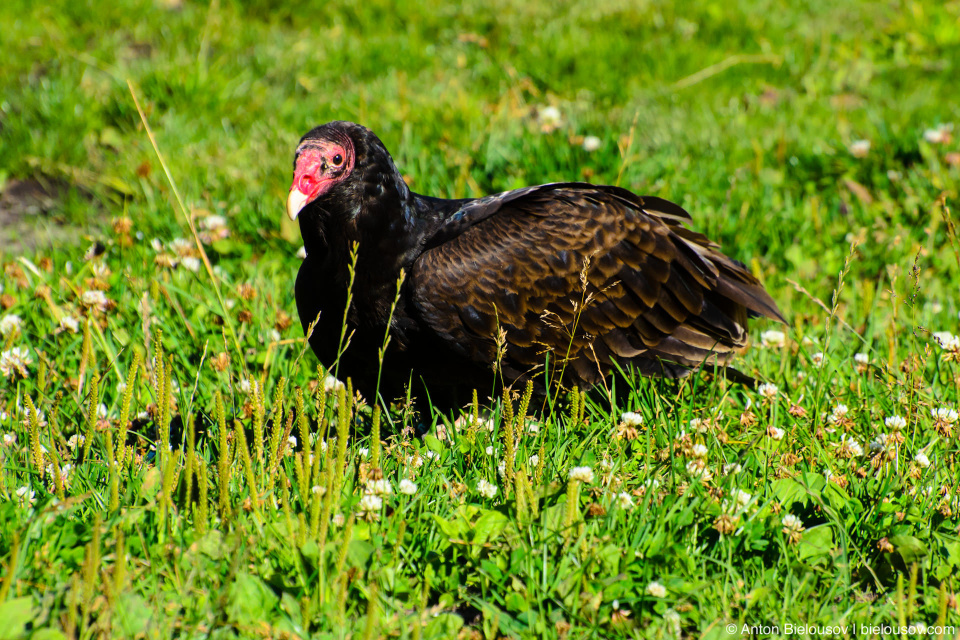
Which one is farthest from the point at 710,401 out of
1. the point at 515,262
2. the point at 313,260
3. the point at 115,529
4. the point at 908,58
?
the point at 908,58

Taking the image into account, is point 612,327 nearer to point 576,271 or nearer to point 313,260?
point 576,271

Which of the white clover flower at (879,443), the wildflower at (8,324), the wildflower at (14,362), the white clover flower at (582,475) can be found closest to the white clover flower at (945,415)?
the white clover flower at (879,443)

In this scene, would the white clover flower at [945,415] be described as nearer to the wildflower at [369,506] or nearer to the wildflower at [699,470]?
the wildflower at [699,470]

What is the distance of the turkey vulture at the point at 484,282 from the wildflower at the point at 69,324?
962 mm

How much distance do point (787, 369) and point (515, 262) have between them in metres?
1.23

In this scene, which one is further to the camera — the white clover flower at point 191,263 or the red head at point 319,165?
the white clover flower at point 191,263

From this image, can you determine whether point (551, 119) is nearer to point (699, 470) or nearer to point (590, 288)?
point (590, 288)

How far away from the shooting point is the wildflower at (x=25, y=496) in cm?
221

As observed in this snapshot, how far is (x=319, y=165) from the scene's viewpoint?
9.39 feet

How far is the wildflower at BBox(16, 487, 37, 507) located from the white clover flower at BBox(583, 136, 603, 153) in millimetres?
3337

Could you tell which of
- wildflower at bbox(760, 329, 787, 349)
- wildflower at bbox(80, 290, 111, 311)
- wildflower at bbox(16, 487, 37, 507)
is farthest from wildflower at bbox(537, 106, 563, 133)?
A: wildflower at bbox(16, 487, 37, 507)

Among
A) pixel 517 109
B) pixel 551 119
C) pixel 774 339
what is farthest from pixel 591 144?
pixel 774 339

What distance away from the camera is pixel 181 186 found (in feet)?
15.4

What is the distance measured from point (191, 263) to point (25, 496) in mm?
1724
